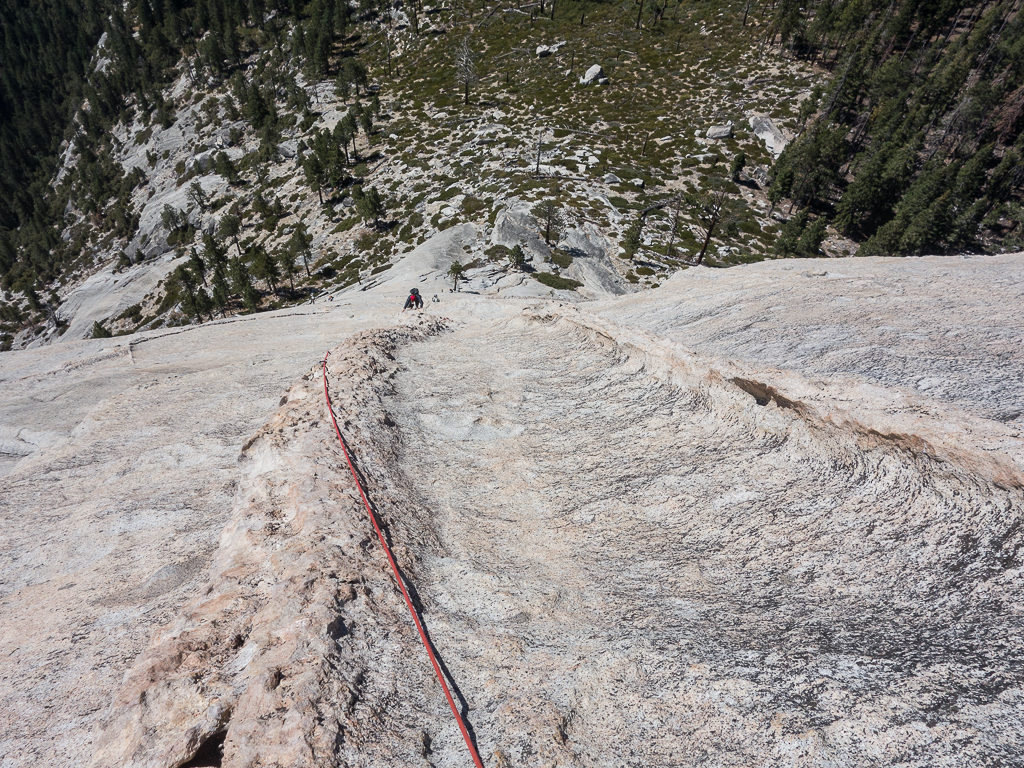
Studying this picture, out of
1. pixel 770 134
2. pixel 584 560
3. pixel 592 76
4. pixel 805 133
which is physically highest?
pixel 592 76

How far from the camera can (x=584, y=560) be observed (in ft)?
35.5

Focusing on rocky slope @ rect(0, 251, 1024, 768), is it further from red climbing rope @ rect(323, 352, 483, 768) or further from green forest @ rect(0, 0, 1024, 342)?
green forest @ rect(0, 0, 1024, 342)

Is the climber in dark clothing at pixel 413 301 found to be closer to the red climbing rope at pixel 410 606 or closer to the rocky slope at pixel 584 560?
the rocky slope at pixel 584 560

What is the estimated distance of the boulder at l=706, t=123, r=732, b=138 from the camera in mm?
115812

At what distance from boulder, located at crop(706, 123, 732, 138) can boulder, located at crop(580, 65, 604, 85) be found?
46187mm

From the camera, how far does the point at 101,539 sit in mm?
12797

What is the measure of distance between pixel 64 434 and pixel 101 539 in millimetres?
11781

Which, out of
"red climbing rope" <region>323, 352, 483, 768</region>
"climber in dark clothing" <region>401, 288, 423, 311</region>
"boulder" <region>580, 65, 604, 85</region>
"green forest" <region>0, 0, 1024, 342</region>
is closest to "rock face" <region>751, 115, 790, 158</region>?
"green forest" <region>0, 0, 1024, 342</region>

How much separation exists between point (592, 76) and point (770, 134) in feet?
194

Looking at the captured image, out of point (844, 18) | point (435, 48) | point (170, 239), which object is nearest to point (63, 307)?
point (170, 239)

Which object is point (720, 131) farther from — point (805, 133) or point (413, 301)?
point (413, 301)

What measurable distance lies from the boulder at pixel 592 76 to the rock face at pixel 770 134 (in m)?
51.3

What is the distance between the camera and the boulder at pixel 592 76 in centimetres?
14050

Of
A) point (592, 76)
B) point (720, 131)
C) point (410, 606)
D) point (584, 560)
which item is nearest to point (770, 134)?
point (720, 131)
